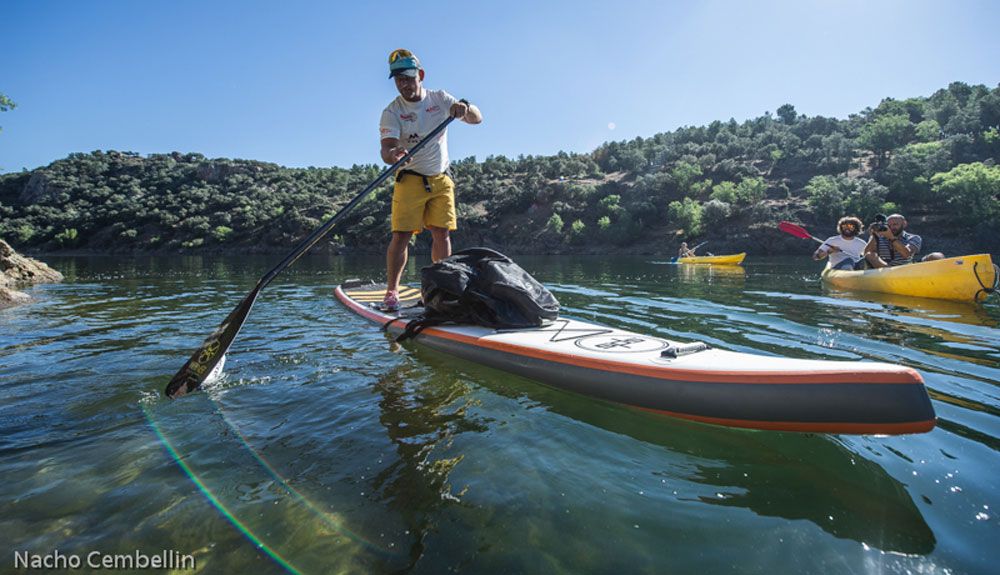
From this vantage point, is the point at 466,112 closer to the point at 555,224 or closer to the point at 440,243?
the point at 440,243

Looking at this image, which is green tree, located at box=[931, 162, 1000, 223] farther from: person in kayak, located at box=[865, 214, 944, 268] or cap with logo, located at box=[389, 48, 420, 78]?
cap with logo, located at box=[389, 48, 420, 78]

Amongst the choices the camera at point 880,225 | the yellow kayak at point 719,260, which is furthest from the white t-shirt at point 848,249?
the yellow kayak at point 719,260

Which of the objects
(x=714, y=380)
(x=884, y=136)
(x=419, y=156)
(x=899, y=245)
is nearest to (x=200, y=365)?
(x=419, y=156)

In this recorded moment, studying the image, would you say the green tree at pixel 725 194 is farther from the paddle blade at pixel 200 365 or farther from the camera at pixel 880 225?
the paddle blade at pixel 200 365

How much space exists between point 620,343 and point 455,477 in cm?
173

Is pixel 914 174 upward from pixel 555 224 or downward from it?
upward

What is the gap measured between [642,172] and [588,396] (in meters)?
67.3

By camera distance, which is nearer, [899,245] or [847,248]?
[899,245]

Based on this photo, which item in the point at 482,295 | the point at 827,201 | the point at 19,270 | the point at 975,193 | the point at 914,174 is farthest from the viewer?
the point at 914,174

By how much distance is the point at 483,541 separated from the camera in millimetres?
1755

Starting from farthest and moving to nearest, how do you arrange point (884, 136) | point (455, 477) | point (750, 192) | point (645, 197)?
point (884, 136)
point (645, 197)
point (750, 192)
point (455, 477)

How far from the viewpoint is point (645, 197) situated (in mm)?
53469

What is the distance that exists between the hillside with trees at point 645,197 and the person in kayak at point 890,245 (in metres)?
32.3

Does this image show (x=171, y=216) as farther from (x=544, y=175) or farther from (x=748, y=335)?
(x=748, y=335)
